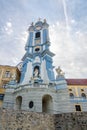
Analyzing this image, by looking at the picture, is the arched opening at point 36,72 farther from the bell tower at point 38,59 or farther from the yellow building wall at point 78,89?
the yellow building wall at point 78,89

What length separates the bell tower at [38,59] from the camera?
2786 centimetres

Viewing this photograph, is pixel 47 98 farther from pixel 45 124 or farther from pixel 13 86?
pixel 45 124

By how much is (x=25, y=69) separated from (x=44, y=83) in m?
6.97

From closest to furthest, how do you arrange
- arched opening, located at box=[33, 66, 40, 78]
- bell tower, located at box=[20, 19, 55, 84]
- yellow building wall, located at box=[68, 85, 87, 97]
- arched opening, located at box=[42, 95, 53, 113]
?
arched opening, located at box=[42, 95, 53, 113], arched opening, located at box=[33, 66, 40, 78], bell tower, located at box=[20, 19, 55, 84], yellow building wall, located at box=[68, 85, 87, 97]

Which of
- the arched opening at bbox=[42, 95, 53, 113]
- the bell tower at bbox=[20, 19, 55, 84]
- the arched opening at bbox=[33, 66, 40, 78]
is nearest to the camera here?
the arched opening at bbox=[42, 95, 53, 113]

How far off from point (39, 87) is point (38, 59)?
8678mm

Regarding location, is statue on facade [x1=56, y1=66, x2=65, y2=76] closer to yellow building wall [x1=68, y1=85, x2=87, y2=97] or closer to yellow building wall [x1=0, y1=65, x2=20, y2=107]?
yellow building wall [x1=68, y1=85, x2=87, y2=97]

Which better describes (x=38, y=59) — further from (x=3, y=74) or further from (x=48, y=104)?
(x=48, y=104)

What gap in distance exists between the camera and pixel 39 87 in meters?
24.5

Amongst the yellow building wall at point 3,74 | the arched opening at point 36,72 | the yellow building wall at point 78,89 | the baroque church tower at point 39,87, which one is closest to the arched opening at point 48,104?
the baroque church tower at point 39,87

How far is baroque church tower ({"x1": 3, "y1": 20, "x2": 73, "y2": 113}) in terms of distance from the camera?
23234 millimetres

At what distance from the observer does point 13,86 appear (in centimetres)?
2714

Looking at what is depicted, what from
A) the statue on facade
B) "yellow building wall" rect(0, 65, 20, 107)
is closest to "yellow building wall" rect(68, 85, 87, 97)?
the statue on facade

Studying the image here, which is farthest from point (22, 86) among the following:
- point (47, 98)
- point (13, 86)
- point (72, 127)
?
point (72, 127)
